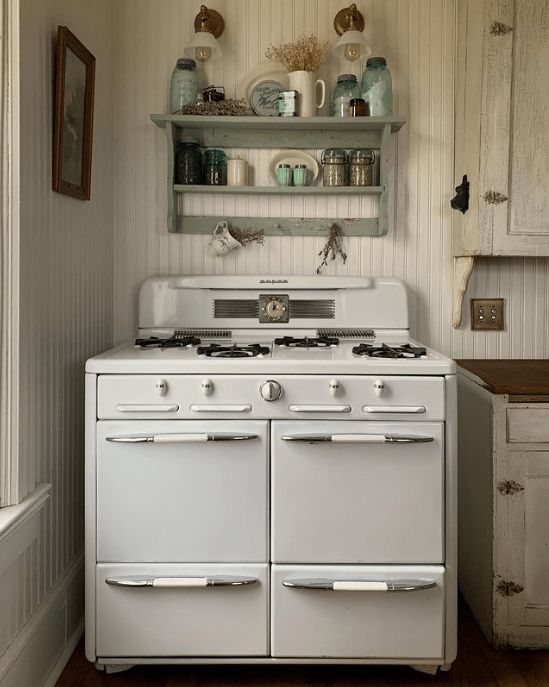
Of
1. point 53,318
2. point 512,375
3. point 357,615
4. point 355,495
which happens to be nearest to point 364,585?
point 357,615

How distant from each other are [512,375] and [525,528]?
48 centimetres

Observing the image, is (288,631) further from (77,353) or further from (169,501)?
(77,353)

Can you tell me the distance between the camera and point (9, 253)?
5.70 feet

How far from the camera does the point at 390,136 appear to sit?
103 inches

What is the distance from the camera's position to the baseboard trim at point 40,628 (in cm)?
169

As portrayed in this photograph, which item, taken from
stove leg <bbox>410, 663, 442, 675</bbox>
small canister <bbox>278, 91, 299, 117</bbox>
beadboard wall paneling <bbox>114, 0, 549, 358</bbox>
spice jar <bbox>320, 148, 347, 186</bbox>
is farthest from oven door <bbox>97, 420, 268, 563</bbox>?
small canister <bbox>278, 91, 299, 117</bbox>

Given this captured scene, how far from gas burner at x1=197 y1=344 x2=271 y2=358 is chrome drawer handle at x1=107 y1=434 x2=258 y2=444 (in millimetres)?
232

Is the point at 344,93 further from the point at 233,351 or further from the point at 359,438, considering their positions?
the point at 359,438

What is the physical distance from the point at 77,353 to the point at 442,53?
168 centimetres

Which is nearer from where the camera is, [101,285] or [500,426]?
[500,426]

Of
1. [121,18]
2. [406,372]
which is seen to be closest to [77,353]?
[406,372]

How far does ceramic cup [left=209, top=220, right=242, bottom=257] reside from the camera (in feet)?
8.52

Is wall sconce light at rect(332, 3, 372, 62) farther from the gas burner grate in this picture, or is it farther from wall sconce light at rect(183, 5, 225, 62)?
the gas burner grate

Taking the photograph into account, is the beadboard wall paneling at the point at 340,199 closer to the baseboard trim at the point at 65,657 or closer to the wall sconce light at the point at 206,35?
the wall sconce light at the point at 206,35
